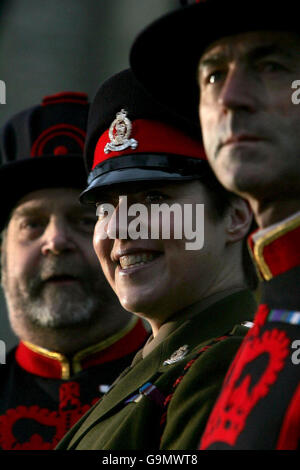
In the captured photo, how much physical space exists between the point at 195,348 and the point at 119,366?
1582mm

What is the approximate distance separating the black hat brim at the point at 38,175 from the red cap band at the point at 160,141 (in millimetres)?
1153

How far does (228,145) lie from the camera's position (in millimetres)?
2068

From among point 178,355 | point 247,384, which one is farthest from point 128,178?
point 247,384

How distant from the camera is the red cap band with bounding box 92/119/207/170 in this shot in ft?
9.77

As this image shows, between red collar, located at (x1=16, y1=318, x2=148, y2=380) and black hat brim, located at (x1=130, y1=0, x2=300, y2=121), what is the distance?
1757mm

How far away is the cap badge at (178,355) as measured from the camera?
272 cm

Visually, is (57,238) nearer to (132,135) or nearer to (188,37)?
(132,135)

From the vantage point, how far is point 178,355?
2750 mm

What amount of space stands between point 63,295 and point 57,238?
28 cm

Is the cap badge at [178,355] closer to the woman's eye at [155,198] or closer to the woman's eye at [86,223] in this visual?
the woman's eye at [155,198]

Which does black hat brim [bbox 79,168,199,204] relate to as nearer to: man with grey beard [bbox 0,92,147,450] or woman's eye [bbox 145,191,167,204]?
woman's eye [bbox 145,191,167,204]

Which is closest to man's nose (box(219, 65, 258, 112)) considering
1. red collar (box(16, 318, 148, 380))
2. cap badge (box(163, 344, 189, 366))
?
cap badge (box(163, 344, 189, 366))

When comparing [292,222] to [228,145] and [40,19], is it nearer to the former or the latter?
[228,145]

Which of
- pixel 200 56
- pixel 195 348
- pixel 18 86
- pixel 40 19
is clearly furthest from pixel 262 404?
pixel 40 19
